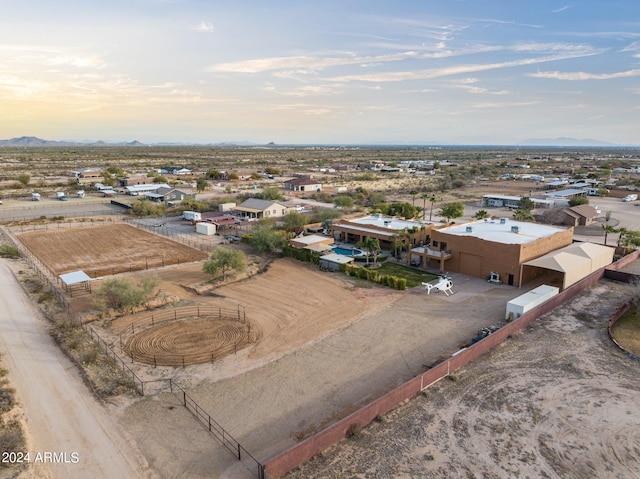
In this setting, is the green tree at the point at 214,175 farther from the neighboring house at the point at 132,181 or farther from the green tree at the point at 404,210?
the green tree at the point at 404,210

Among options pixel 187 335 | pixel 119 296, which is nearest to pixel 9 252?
pixel 119 296

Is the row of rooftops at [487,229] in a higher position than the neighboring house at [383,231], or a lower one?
higher

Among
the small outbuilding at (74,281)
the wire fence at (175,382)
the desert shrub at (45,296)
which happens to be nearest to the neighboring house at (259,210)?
the wire fence at (175,382)

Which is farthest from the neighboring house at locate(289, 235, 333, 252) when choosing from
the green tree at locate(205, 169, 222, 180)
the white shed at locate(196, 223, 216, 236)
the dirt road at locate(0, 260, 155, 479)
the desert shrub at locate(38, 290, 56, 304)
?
the green tree at locate(205, 169, 222, 180)

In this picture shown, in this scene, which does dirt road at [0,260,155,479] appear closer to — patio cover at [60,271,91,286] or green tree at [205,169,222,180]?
patio cover at [60,271,91,286]

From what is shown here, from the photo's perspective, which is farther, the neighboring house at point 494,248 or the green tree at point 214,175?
the green tree at point 214,175

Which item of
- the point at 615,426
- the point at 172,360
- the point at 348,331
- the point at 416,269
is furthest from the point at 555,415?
the point at 416,269

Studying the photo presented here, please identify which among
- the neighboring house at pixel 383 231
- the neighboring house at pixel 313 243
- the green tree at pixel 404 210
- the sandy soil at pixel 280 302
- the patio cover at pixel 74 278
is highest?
the green tree at pixel 404 210
